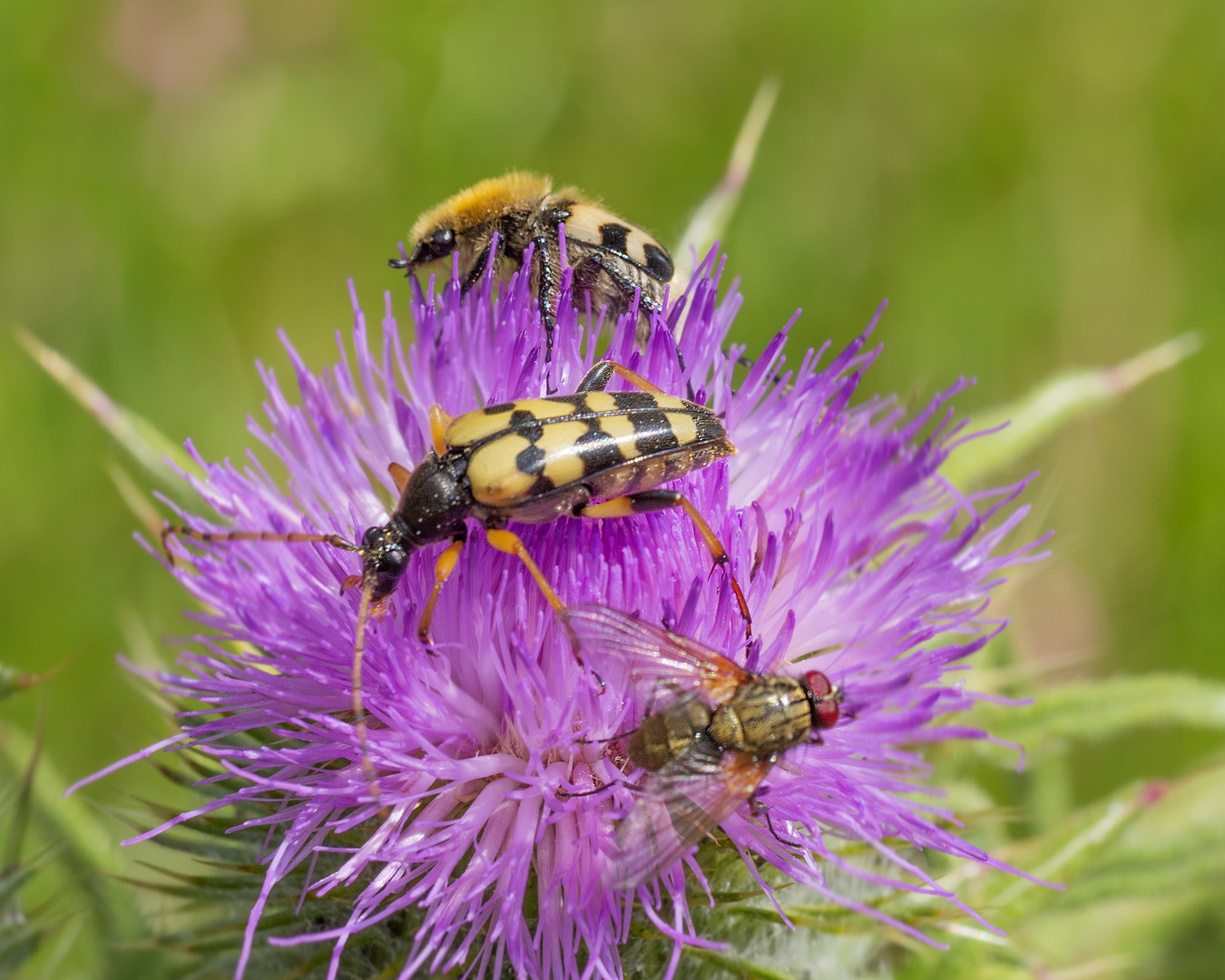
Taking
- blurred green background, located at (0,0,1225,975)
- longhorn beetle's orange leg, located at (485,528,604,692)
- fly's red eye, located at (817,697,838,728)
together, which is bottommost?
fly's red eye, located at (817,697,838,728)

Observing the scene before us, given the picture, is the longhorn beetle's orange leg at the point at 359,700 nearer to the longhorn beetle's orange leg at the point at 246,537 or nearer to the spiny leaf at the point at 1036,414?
the longhorn beetle's orange leg at the point at 246,537

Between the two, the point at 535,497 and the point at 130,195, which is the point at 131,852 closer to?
the point at 535,497

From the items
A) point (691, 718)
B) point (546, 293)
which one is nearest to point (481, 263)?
point (546, 293)

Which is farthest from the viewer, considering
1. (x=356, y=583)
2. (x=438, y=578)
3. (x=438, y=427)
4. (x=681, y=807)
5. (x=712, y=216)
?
(x=712, y=216)

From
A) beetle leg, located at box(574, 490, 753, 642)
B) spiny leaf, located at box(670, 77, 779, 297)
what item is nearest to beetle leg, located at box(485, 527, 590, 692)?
beetle leg, located at box(574, 490, 753, 642)

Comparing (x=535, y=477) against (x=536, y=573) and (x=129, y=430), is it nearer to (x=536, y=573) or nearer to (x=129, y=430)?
(x=536, y=573)

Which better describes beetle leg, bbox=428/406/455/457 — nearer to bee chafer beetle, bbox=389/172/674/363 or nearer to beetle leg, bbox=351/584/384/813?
bee chafer beetle, bbox=389/172/674/363

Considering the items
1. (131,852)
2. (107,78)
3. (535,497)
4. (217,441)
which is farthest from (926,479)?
(107,78)
